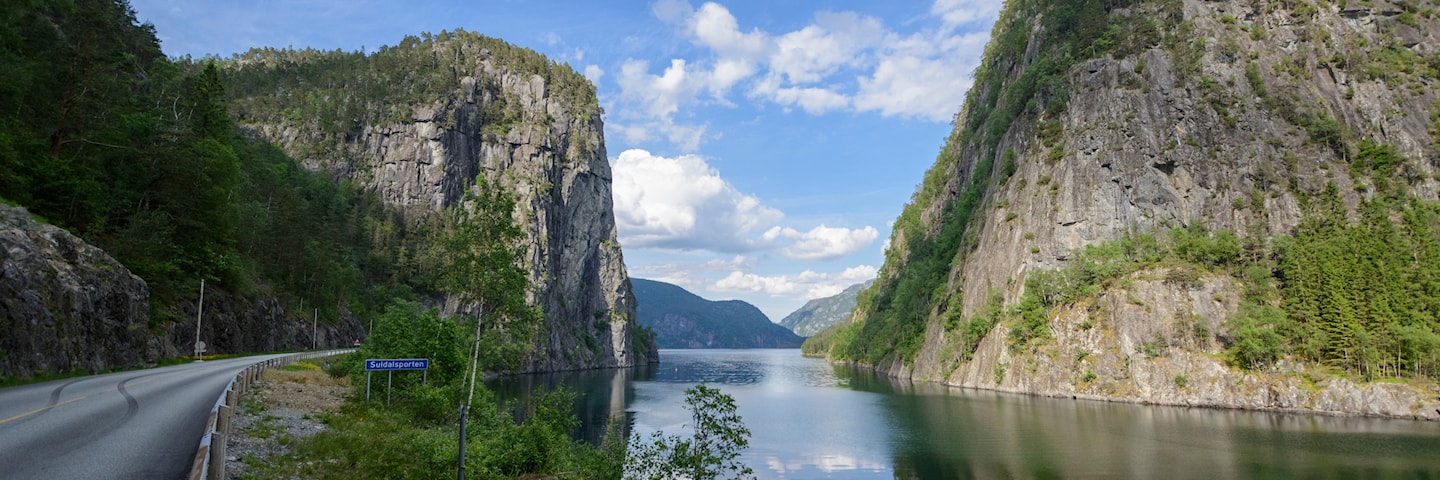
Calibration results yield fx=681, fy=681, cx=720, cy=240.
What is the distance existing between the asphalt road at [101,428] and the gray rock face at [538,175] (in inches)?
3749

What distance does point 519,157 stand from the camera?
155m

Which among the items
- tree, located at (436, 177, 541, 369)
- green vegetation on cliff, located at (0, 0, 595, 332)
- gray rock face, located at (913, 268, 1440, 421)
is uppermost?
green vegetation on cliff, located at (0, 0, 595, 332)

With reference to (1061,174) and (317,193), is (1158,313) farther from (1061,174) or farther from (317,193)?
(317,193)

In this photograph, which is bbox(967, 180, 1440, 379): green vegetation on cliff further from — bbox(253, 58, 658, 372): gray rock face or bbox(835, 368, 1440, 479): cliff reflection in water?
bbox(253, 58, 658, 372): gray rock face

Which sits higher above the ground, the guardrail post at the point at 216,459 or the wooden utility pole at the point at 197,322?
the wooden utility pole at the point at 197,322

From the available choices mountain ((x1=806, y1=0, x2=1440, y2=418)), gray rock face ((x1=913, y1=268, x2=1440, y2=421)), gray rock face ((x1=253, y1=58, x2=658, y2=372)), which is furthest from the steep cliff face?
gray rock face ((x1=913, y1=268, x2=1440, y2=421))

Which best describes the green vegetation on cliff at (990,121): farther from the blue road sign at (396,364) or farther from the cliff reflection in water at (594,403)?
the blue road sign at (396,364)

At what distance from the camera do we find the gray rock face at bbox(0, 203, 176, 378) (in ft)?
82.1

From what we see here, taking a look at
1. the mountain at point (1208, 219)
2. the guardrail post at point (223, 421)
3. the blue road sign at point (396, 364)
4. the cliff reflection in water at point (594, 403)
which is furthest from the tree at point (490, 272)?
the mountain at point (1208, 219)

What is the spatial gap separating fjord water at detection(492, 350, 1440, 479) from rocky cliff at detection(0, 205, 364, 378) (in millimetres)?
18776

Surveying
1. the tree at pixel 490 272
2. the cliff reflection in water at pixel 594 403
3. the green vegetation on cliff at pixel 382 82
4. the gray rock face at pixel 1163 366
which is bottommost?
the cliff reflection in water at pixel 594 403

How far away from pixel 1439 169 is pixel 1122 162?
36.8 metres

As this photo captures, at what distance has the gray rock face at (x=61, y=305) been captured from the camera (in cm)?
2503

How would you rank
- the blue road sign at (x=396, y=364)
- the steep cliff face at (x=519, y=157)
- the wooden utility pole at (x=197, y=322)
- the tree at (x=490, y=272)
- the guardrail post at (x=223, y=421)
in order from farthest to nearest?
the steep cliff face at (x=519, y=157) < the wooden utility pole at (x=197, y=322) < the tree at (x=490, y=272) < the blue road sign at (x=396, y=364) < the guardrail post at (x=223, y=421)
